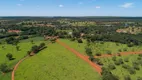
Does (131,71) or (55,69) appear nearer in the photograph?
(131,71)

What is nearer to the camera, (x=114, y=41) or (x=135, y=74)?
(x=135, y=74)

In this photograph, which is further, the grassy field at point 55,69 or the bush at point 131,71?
the bush at point 131,71

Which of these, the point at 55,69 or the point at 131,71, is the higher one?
the point at 55,69

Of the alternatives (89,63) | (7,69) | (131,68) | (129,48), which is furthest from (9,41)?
(131,68)

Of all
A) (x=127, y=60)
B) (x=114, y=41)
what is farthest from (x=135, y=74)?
(x=114, y=41)

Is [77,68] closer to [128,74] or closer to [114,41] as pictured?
[128,74]

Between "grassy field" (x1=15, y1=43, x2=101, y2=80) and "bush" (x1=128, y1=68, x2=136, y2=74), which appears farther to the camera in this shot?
"bush" (x1=128, y1=68, x2=136, y2=74)

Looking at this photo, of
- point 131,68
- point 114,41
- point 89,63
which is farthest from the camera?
point 114,41

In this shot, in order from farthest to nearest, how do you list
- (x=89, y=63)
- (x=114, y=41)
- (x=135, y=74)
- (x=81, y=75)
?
(x=114, y=41) < (x=89, y=63) < (x=135, y=74) < (x=81, y=75)
